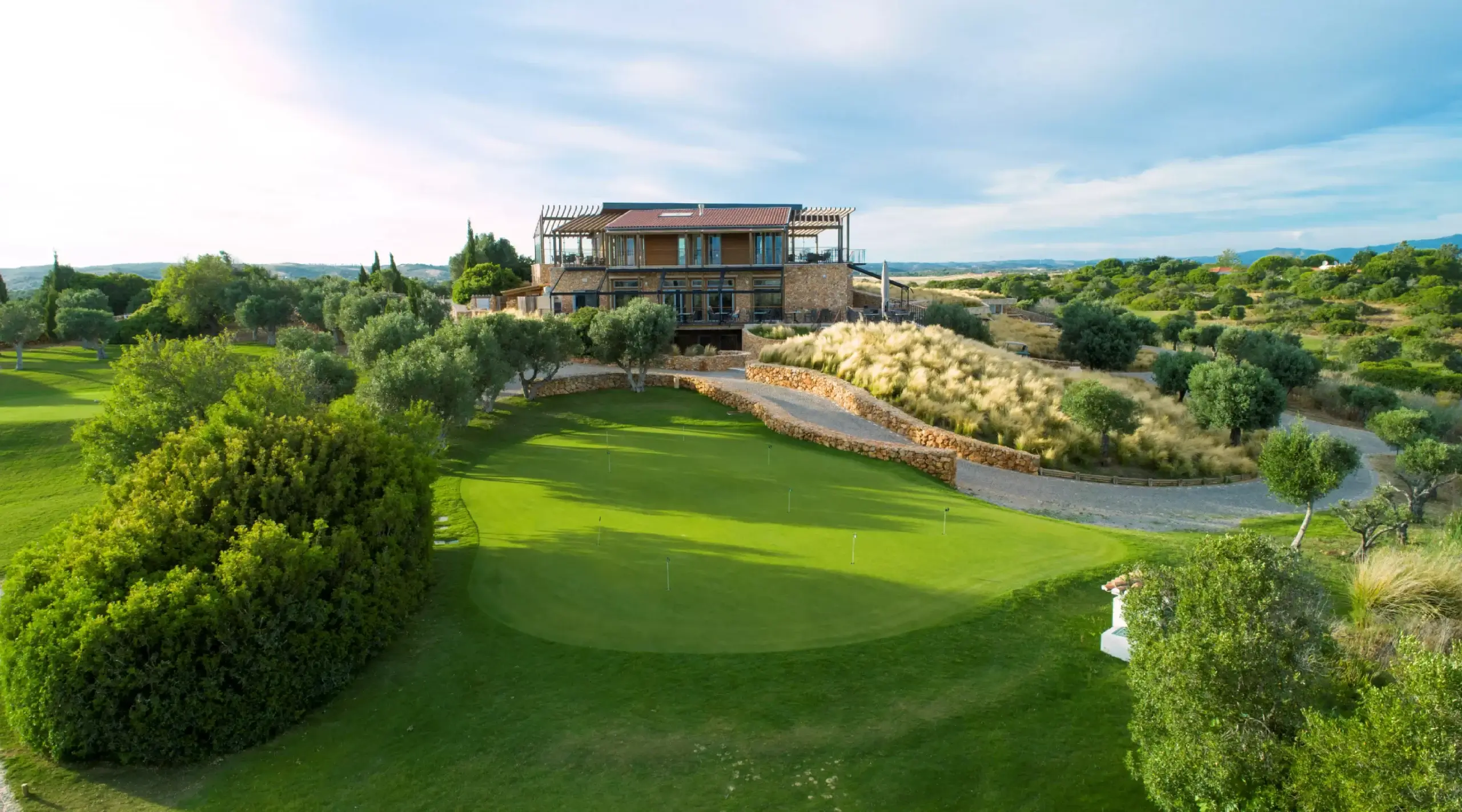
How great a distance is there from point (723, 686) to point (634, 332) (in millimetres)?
23502

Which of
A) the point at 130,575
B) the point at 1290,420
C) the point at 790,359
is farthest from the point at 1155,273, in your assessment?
the point at 130,575

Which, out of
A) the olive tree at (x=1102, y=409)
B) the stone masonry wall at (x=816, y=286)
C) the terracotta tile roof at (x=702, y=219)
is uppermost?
the terracotta tile roof at (x=702, y=219)

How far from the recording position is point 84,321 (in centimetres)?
4734

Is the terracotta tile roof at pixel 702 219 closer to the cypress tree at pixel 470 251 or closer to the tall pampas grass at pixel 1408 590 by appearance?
the cypress tree at pixel 470 251

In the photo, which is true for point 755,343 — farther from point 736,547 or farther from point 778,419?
point 736,547

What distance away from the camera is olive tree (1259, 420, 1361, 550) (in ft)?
46.5

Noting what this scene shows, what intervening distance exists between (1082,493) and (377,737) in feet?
60.3

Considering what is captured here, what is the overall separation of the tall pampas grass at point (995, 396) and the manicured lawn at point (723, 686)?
9445mm

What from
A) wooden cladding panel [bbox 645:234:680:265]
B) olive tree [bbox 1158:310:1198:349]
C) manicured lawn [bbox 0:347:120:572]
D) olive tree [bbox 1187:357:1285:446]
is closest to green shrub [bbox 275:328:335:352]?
manicured lawn [bbox 0:347:120:572]

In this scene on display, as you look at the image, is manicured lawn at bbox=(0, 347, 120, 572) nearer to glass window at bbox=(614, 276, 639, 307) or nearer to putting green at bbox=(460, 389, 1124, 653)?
putting green at bbox=(460, 389, 1124, 653)

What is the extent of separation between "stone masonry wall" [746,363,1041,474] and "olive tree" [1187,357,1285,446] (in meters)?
7.79

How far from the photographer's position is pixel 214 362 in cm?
1927

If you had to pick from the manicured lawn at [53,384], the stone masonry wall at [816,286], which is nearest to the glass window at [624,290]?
the stone masonry wall at [816,286]

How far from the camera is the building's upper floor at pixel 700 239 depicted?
46094mm
